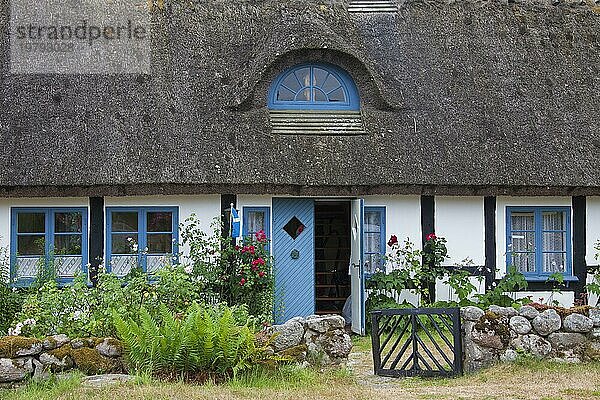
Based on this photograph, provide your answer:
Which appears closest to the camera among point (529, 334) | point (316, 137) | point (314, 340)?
point (314, 340)

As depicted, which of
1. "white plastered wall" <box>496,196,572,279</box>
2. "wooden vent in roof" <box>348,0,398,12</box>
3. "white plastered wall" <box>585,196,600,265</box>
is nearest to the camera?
"white plastered wall" <box>496,196,572,279</box>

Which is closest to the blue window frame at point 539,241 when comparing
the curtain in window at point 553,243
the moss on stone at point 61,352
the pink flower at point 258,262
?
the curtain in window at point 553,243

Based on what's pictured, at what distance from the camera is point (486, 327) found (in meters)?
11.6

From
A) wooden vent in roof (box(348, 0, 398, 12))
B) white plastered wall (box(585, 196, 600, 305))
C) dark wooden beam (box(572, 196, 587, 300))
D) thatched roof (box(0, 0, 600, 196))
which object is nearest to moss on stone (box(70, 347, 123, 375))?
thatched roof (box(0, 0, 600, 196))

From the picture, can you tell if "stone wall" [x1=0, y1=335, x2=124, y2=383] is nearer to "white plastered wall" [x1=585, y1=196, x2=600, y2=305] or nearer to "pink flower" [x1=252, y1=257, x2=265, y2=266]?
"pink flower" [x1=252, y1=257, x2=265, y2=266]

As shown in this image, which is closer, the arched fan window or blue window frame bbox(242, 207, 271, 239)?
blue window frame bbox(242, 207, 271, 239)

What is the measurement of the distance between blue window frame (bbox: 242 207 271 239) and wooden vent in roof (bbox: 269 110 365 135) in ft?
4.19

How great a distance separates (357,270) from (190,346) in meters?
6.24

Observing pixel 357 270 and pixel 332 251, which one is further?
pixel 332 251

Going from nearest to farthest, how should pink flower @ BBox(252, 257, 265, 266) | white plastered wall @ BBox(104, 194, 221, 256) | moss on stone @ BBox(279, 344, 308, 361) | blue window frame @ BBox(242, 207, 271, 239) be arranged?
1. moss on stone @ BBox(279, 344, 308, 361)
2. pink flower @ BBox(252, 257, 265, 266)
3. white plastered wall @ BBox(104, 194, 221, 256)
4. blue window frame @ BBox(242, 207, 271, 239)

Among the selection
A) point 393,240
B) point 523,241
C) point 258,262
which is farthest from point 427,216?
point 258,262

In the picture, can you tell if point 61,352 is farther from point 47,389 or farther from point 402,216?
point 402,216

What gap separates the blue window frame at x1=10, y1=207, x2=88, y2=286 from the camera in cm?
1603

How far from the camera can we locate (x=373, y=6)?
18.6 meters
